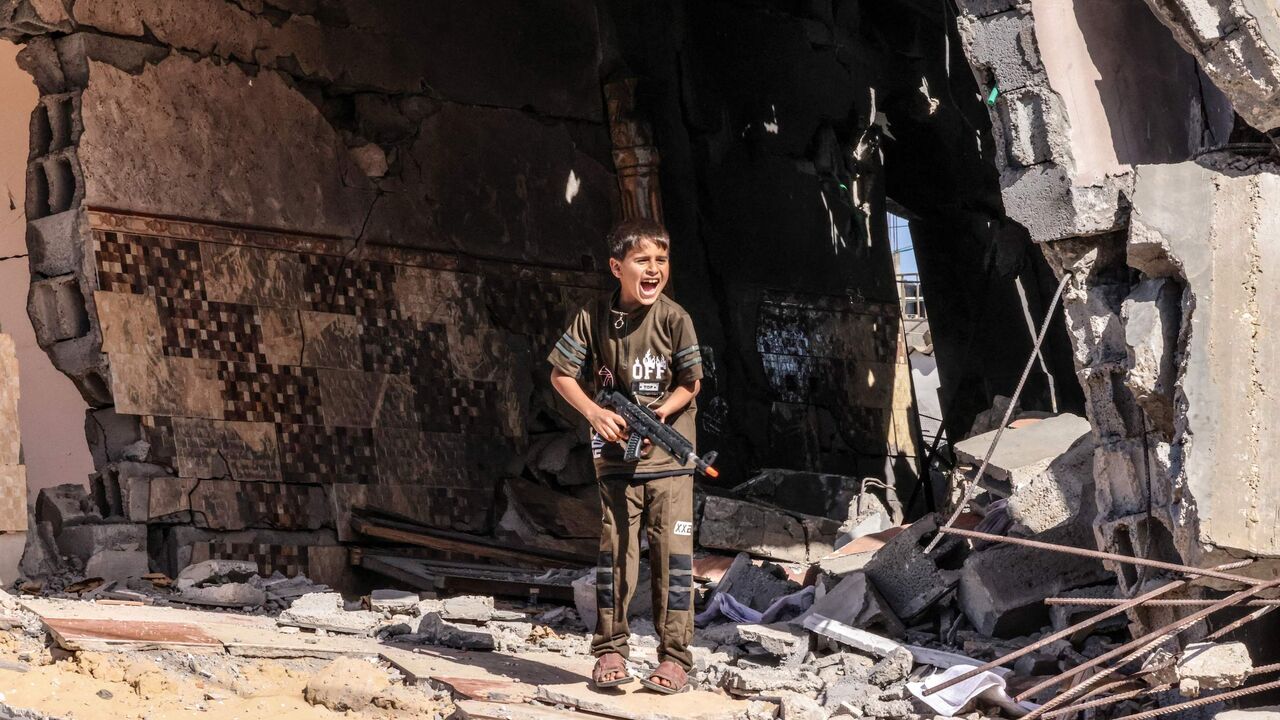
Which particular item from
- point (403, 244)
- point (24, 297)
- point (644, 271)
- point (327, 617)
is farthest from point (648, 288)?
point (24, 297)

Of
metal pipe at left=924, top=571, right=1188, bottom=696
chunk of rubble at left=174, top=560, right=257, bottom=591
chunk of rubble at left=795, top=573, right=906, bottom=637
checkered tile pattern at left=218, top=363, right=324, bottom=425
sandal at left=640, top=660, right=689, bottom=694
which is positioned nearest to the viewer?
metal pipe at left=924, top=571, right=1188, bottom=696

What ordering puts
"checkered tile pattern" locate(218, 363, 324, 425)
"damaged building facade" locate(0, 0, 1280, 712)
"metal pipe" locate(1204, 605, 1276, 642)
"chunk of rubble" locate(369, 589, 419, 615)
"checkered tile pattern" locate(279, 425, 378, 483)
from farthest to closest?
"checkered tile pattern" locate(279, 425, 378, 483)
"checkered tile pattern" locate(218, 363, 324, 425)
"chunk of rubble" locate(369, 589, 419, 615)
"damaged building facade" locate(0, 0, 1280, 712)
"metal pipe" locate(1204, 605, 1276, 642)

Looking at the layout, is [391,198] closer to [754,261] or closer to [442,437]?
[442,437]

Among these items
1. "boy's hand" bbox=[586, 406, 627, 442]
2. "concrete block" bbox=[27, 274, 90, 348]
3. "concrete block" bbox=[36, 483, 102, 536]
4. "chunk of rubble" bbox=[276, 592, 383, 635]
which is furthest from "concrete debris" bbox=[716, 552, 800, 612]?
"concrete block" bbox=[27, 274, 90, 348]

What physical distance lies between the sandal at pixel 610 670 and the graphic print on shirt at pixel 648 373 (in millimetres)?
817

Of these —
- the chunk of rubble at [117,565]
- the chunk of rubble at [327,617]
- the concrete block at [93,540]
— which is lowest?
the chunk of rubble at [327,617]

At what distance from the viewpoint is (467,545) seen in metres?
8.88

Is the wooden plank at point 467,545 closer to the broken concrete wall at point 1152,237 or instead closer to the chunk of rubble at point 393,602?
the chunk of rubble at point 393,602

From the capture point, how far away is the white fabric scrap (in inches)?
206

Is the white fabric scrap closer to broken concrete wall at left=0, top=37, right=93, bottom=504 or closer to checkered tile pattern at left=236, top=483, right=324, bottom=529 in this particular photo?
checkered tile pattern at left=236, top=483, right=324, bottom=529

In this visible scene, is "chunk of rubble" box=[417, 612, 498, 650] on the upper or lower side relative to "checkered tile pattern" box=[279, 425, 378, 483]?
lower

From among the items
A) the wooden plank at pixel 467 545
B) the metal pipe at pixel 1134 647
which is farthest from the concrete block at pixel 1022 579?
the wooden plank at pixel 467 545

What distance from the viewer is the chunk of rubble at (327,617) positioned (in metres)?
6.24

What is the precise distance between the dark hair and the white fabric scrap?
5.21 ft
